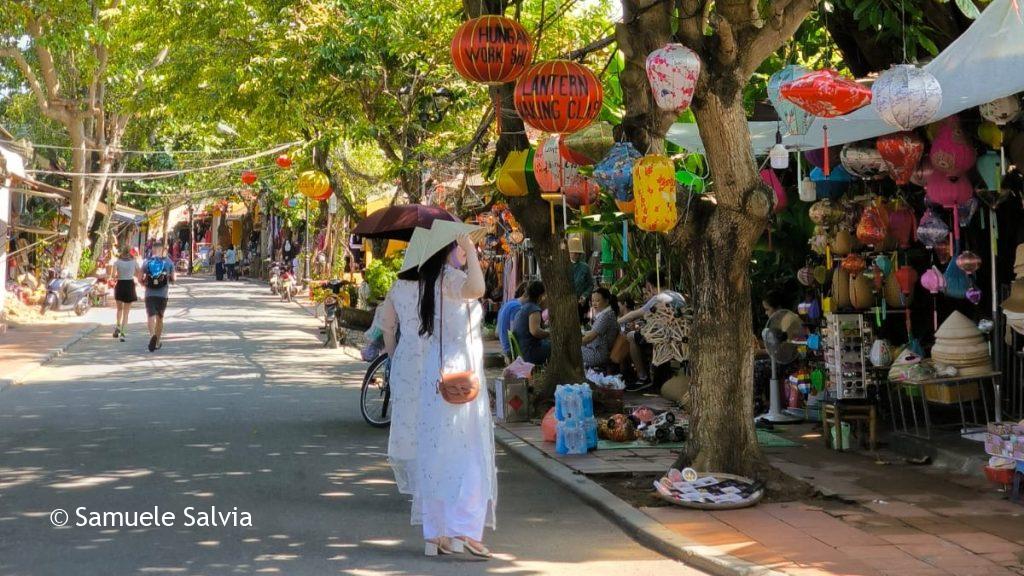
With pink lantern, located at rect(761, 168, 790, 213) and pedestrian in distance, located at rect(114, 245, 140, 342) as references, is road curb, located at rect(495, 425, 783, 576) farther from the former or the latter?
pedestrian in distance, located at rect(114, 245, 140, 342)

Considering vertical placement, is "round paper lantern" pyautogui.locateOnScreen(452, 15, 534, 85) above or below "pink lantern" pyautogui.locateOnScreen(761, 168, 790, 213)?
above

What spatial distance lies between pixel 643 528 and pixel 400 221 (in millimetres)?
4331

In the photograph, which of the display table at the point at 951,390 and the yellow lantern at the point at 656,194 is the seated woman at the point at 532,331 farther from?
the yellow lantern at the point at 656,194

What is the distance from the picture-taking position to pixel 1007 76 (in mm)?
7656

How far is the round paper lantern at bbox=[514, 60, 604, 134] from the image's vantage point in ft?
29.7

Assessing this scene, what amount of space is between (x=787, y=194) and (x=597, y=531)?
645 cm

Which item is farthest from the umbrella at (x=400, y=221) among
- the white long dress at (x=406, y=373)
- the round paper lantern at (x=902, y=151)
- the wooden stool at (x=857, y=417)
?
the wooden stool at (x=857, y=417)

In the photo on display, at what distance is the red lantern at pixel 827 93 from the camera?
24.5 feet

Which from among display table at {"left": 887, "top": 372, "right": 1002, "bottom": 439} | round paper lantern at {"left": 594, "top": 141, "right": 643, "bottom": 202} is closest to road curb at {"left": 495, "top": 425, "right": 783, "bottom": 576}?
round paper lantern at {"left": 594, "top": 141, "right": 643, "bottom": 202}

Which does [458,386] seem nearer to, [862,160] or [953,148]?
[953,148]

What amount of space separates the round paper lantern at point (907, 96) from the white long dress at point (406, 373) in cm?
345

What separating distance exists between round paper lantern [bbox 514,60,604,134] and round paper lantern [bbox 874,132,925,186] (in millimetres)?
2432

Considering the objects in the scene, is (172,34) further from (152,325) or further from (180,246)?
(180,246)

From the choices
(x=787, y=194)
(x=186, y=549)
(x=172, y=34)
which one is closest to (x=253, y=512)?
(x=186, y=549)
